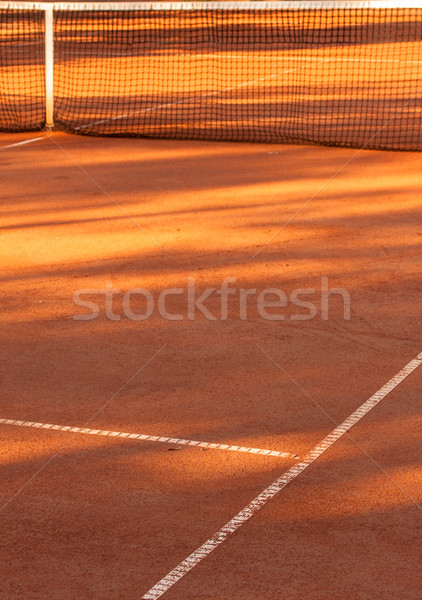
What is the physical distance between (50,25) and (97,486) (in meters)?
10.1

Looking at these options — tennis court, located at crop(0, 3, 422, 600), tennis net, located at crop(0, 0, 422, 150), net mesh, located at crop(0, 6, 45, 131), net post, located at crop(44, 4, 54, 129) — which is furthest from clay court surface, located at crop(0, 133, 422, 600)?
net mesh, located at crop(0, 6, 45, 131)

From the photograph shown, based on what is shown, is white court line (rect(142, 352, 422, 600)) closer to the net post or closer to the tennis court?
the tennis court

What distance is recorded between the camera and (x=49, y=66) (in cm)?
1410

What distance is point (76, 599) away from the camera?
13.6 feet

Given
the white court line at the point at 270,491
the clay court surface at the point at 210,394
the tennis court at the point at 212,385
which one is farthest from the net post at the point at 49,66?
the white court line at the point at 270,491

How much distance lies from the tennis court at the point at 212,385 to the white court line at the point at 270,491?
0.01m

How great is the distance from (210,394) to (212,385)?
137 mm

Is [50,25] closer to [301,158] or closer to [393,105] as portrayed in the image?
[301,158]

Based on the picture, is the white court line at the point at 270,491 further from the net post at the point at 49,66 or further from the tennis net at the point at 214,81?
the net post at the point at 49,66

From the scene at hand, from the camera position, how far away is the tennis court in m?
4.45

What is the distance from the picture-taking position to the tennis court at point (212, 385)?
4.45 meters

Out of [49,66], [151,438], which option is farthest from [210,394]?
[49,66]

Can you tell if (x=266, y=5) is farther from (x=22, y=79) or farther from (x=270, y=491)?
(x=270, y=491)

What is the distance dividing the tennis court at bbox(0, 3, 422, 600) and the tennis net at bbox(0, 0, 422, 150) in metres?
2.60
